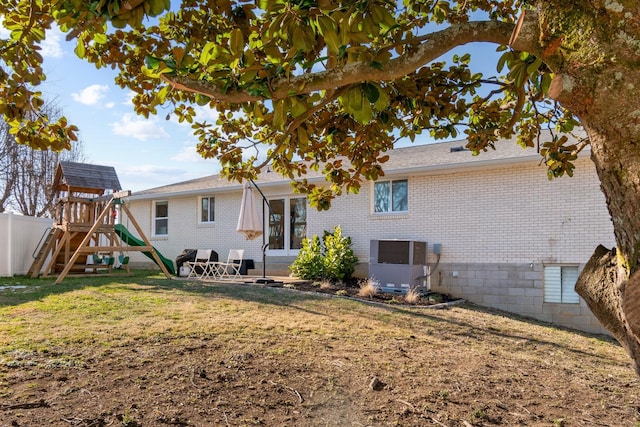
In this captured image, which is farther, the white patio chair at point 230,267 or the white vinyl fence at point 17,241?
the white patio chair at point 230,267

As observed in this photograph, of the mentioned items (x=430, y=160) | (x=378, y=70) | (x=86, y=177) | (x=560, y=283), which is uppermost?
(x=430, y=160)

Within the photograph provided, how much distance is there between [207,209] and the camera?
17.0 metres

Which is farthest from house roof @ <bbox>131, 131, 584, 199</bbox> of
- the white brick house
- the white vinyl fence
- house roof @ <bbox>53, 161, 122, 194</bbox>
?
the white vinyl fence

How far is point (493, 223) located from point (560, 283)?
196cm

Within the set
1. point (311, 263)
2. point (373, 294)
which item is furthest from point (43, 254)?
point (373, 294)

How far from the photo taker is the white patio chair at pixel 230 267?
1366cm

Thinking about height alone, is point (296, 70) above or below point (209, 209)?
above

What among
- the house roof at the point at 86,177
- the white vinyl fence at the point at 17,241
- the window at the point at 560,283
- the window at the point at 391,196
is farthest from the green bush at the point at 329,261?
the white vinyl fence at the point at 17,241

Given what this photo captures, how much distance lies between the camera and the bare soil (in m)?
3.70

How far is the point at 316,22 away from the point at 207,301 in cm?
693

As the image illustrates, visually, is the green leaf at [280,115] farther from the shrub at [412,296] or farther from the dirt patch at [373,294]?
the shrub at [412,296]

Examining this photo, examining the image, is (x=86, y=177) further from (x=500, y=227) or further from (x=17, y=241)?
(x=500, y=227)

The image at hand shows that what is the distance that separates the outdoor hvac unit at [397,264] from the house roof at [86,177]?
367 inches

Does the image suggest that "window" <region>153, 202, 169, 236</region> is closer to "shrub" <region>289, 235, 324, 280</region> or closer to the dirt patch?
"shrub" <region>289, 235, 324, 280</region>
